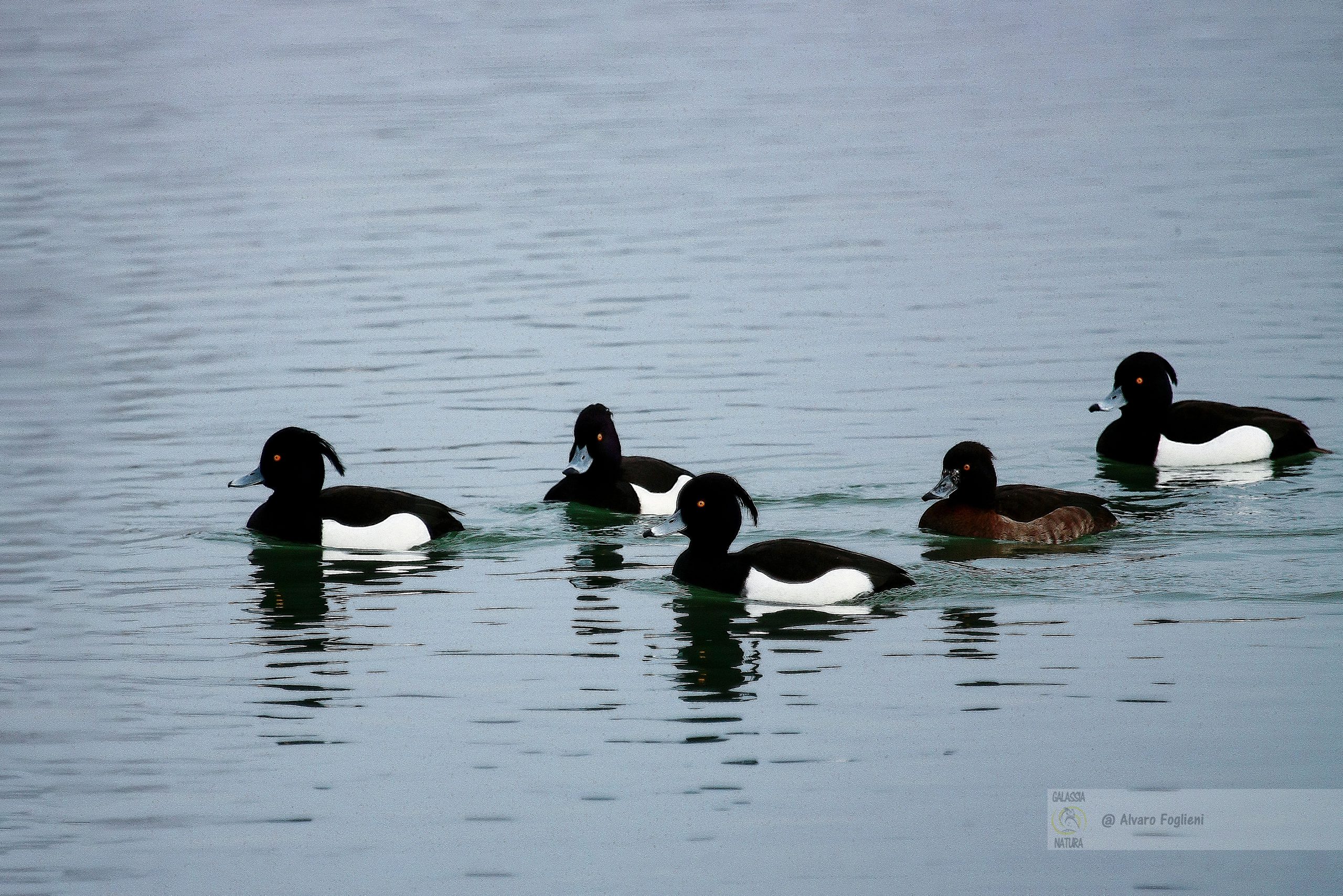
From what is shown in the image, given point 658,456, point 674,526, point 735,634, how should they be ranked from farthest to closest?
point 658,456 → point 674,526 → point 735,634

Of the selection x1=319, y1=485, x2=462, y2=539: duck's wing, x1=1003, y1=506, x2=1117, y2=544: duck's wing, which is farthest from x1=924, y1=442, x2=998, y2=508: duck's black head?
x1=319, y1=485, x2=462, y2=539: duck's wing

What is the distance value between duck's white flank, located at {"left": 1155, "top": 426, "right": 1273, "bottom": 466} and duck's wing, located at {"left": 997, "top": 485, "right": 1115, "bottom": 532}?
251cm

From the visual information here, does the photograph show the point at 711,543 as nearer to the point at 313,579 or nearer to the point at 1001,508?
the point at 1001,508

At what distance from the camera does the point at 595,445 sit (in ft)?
47.9

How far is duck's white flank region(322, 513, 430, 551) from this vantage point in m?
13.6

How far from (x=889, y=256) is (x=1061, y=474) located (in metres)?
9.98

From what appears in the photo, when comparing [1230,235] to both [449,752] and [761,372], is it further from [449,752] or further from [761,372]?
[449,752]

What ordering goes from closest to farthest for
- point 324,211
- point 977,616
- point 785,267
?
1. point 977,616
2. point 785,267
3. point 324,211

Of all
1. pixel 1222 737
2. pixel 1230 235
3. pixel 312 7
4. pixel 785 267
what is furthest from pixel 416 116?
pixel 1222 737

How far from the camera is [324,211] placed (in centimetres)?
3044

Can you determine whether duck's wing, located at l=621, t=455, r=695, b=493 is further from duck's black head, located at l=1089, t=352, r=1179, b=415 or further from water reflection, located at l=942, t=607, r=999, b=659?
duck's black head, located at l=1089, t=352, r=1179, b=415

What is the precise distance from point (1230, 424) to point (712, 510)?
5589mm

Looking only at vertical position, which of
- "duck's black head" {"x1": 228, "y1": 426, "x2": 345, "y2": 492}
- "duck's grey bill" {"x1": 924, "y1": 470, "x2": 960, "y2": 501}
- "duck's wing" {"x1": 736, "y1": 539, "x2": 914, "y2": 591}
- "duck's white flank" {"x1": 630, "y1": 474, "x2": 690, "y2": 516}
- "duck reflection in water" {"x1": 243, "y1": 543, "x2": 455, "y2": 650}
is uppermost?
"duck's black head" {"x1": 228, "y1": 426, "x2": 345, "y2": 492}

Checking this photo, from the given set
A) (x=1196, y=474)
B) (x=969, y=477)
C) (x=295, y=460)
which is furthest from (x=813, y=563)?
(x=1196, y=474)
